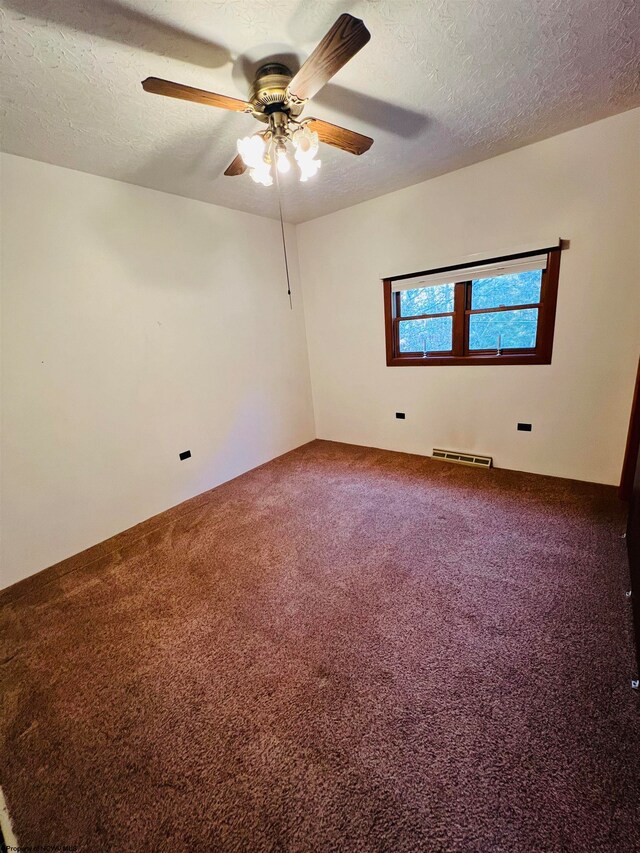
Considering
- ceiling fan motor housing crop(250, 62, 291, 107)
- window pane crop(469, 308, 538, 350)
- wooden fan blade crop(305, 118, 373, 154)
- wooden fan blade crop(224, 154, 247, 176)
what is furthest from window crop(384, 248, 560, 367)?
ceiling fan motor housing crop(250, 62, 291, 107)

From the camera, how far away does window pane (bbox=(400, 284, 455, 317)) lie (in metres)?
3.23

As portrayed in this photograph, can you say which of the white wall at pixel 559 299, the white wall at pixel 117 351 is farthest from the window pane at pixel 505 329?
the white wall at pixel 117 351

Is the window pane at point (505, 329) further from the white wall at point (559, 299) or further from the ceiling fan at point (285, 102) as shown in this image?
the ceiling fan at point (285, 102)

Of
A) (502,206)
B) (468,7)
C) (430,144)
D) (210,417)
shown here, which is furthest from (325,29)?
(210,417)

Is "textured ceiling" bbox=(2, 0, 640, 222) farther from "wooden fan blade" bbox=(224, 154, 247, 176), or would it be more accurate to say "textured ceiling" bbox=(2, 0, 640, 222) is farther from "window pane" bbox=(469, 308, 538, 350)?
"window pane" bbox=(469, 308, 538, 350)

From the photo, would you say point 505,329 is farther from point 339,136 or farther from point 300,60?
point 300,60

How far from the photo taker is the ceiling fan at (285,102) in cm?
118

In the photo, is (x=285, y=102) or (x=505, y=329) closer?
(x=285, y=102)

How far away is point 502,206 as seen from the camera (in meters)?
2.73

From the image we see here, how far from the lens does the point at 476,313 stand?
3084 millimetres

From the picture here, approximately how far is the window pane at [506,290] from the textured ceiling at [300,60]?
93 cm

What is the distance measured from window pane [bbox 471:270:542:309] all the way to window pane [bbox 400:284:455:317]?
0.75 ft

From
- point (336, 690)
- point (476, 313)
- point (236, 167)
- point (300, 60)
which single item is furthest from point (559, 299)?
point (336, 690)

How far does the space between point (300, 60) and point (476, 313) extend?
7.45 feet
